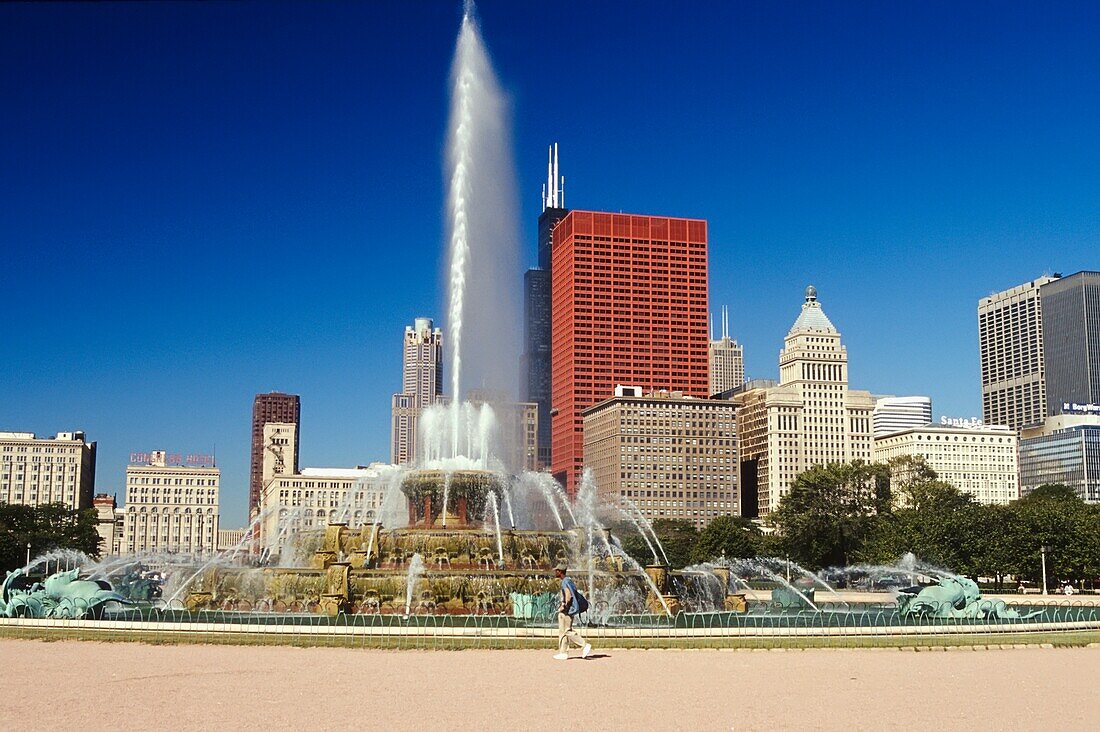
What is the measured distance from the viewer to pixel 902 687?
78.8 feet

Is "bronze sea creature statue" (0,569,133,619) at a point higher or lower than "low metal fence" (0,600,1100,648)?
higher

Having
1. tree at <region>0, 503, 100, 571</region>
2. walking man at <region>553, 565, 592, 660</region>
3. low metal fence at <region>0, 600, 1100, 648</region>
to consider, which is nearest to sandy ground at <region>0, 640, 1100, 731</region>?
walking man at <region>553, 565, 592, 660</region>

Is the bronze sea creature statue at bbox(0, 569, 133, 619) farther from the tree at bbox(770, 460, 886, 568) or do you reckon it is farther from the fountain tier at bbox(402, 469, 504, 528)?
the tree at bbox(770, 460, 886, 568)

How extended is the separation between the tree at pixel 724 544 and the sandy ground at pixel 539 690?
100 metres

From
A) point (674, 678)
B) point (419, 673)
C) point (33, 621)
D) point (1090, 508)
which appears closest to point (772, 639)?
point (674, 678)

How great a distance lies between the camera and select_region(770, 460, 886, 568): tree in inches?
4924

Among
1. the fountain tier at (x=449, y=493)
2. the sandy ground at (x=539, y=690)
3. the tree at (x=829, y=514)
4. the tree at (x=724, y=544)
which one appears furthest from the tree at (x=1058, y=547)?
the sandy ground at (x=539, y=690)

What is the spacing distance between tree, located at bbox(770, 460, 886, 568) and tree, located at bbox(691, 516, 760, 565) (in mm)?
4254

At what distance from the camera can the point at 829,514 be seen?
131m

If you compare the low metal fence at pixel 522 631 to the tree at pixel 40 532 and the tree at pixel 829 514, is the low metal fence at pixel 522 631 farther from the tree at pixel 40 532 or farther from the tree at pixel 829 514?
the tree at pixel 829 514

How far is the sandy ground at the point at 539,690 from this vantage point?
64.5ft

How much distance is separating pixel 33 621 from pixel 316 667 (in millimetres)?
15169

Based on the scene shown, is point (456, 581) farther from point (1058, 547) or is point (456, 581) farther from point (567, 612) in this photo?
point (1058, 547)

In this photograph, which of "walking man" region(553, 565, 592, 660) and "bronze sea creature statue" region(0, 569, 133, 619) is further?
"bronze sea creature statue" region(0, 569, 133, 619)
